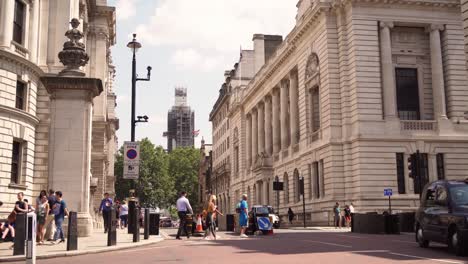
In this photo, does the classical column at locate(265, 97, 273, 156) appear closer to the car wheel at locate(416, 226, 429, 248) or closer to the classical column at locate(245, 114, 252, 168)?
the classical column at locate(245, 114, 252, 168)

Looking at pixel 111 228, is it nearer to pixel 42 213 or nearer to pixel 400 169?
pixel 42 213

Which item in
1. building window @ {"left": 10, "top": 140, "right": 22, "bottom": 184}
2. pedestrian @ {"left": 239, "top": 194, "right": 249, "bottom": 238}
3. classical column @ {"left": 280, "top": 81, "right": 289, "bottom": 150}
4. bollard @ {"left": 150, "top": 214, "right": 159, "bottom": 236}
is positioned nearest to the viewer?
pedestrian @ {"left": 239, "top": 194, "right": 249, "bottom": 238}

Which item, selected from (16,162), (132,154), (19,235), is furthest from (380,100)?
(19,235)

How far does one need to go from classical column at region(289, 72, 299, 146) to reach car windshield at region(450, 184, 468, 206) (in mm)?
40838

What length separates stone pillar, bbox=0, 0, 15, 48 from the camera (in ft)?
85.9

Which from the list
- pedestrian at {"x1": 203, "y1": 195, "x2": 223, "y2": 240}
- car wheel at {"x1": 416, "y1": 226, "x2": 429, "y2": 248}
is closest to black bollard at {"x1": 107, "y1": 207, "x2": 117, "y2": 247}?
pedestrian at {"x1": 203, "y1": 195, "x2": 223, "y2": 240}

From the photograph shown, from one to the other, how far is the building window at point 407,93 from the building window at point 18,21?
28.9 m

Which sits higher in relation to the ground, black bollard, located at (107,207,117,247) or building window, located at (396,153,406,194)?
building window, located at (396,153,406,194)

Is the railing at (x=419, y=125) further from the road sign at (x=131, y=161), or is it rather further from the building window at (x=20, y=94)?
the building window at (x=20, y=94)

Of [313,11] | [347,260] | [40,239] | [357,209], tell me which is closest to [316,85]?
[313,11]

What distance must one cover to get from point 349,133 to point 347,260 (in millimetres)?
32096

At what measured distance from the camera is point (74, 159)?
2278 centimetres

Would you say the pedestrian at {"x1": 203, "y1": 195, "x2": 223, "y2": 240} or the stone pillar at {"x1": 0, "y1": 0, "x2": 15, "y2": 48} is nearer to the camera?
the pedestrian at {"x1": 203, "y1": 195, "x2": 223, "y2": 240}

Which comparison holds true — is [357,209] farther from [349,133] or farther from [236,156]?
[236,156]
